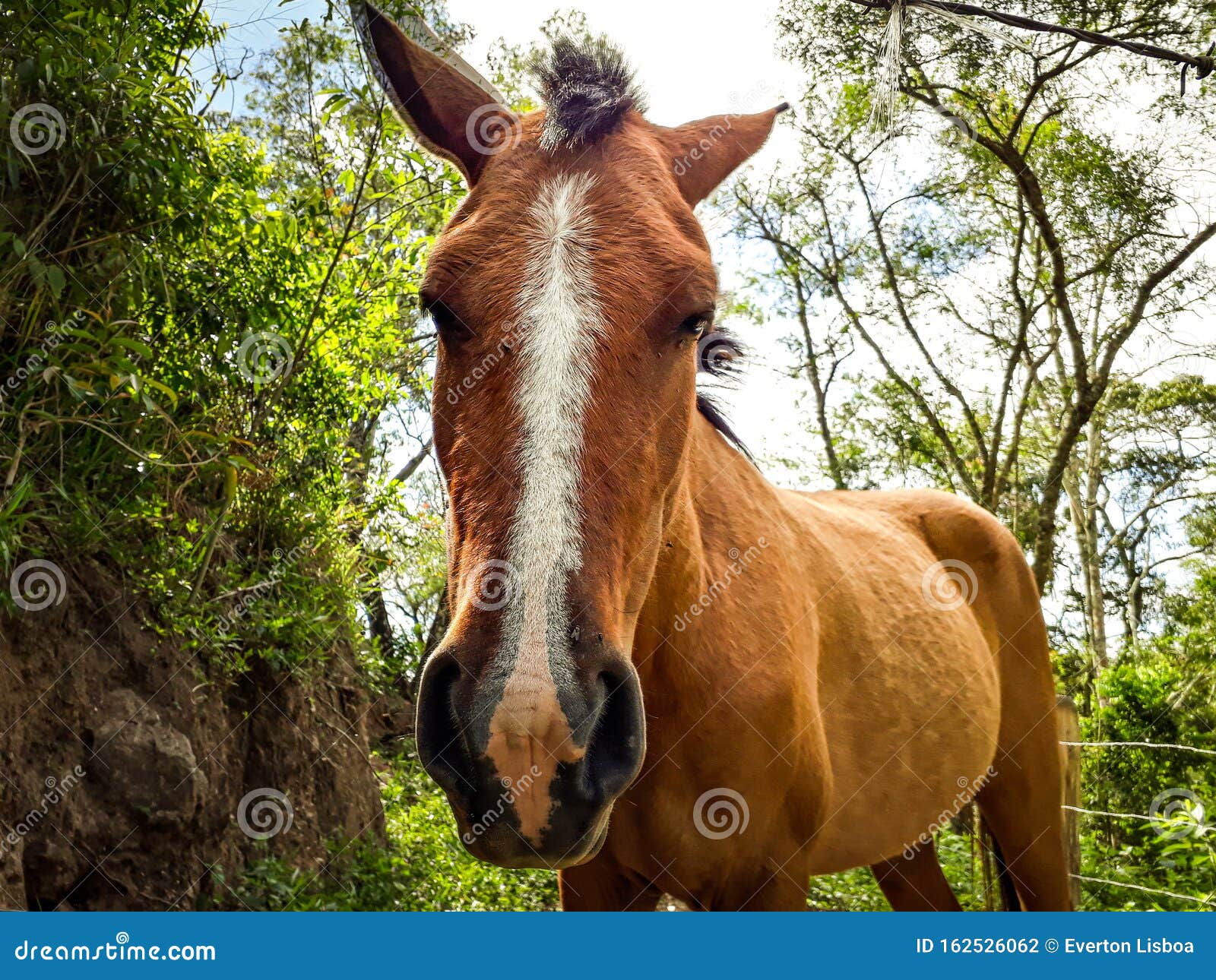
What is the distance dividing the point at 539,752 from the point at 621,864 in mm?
1185

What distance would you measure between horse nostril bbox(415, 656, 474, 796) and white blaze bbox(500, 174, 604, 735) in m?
0.13

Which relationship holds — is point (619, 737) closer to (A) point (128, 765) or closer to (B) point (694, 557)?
(B) point (694, 557)

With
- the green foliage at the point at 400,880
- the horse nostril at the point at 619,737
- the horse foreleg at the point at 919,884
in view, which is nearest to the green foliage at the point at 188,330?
the green foliage at the point at 400,880

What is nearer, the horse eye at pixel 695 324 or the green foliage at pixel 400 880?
the horse eye at pixel 695 324

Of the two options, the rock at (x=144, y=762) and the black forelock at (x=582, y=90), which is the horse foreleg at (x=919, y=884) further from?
the black forelock at (x=582, y=90)

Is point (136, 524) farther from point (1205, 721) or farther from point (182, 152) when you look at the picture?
point (1205, 721)

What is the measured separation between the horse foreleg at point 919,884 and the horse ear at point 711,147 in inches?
131

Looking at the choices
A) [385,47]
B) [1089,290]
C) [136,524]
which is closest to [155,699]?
[136,524]

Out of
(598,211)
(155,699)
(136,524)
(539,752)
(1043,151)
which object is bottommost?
(155,699)

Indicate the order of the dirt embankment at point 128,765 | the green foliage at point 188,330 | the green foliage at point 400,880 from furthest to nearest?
1. the green foliage at point 400,880
2. the dirt embankment at point 128,765
3. the green foliage at point 188,330

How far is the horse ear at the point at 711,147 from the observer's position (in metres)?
2.28

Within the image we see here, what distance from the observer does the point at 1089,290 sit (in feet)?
23.2

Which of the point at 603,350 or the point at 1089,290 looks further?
the point at 1089,290

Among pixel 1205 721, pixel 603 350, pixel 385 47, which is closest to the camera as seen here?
pixel 603 350
